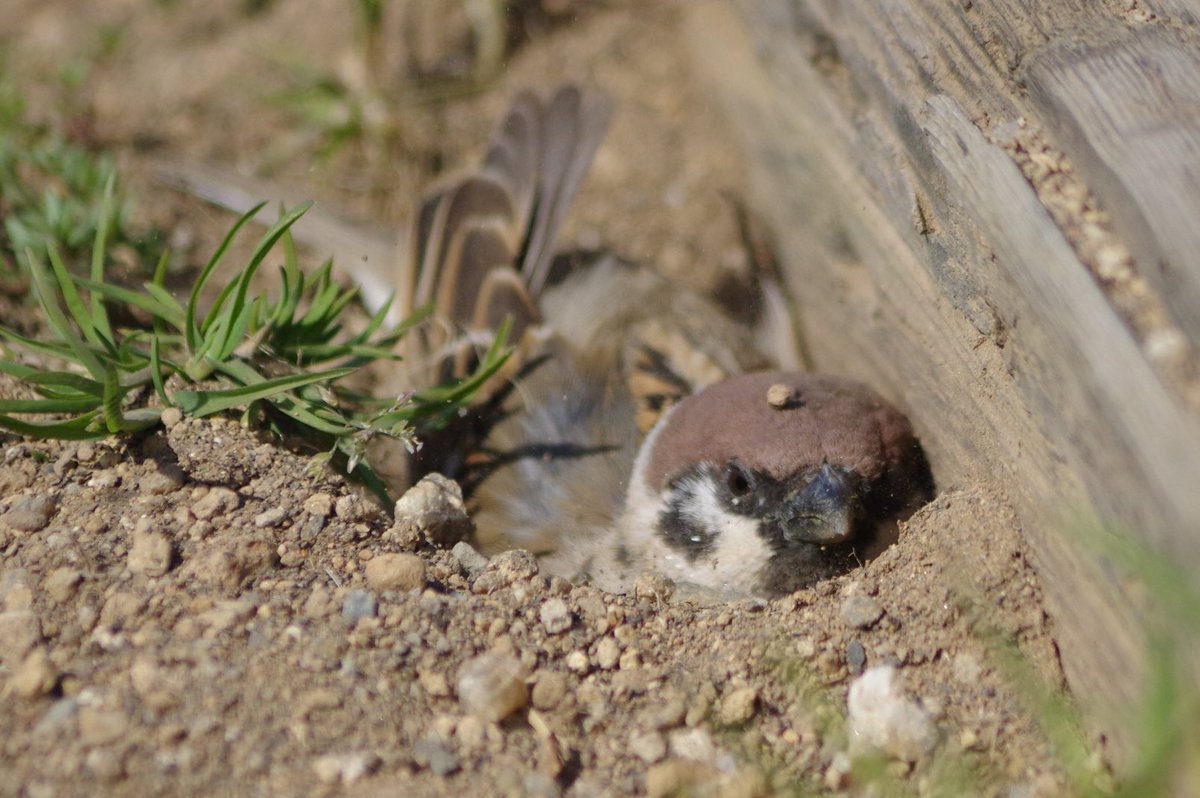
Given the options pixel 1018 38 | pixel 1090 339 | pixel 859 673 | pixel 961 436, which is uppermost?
pixel 1018 38

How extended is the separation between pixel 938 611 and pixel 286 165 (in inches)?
99.3

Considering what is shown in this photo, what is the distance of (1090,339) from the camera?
1265 mm

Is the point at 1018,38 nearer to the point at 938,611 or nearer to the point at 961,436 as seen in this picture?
the point at 961,436

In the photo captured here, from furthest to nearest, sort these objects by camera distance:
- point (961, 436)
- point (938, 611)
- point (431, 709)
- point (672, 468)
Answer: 1. point (672, 468)
2. point (961, 436)
3. point (938, 611)
4. point (431, 709)

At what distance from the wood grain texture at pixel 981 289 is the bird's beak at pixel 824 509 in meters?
0.19

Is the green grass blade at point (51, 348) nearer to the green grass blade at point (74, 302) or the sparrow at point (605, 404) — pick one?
the green grass blade at point (74, 302)

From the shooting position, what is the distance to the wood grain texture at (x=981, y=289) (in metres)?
1.24

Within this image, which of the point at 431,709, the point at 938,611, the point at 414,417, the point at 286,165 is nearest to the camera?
the point at 431,709

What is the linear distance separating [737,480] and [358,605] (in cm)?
87

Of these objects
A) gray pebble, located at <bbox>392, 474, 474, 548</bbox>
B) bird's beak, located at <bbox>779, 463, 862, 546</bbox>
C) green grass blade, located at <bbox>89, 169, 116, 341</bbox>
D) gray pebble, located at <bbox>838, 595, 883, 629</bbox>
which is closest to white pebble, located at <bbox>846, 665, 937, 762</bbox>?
gray pebble, located at <bbox>838, 595, 883, 629</bbox>

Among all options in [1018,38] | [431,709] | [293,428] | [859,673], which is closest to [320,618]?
[431,709]

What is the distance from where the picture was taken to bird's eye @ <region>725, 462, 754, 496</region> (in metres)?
2.11

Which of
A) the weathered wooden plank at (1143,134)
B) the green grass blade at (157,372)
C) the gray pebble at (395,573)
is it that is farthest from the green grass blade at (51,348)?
the weathered wooden plank at (1143,134)

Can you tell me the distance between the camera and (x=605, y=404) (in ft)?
8.53
